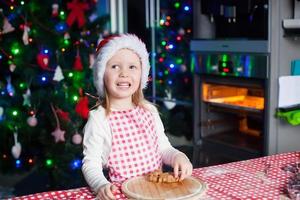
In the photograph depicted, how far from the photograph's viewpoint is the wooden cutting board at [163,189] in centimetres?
91

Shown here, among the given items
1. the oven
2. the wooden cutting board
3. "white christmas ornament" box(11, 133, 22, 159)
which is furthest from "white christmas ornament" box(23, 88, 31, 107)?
the wooden cutting board

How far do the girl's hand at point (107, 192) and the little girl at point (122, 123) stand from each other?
0.49 ft

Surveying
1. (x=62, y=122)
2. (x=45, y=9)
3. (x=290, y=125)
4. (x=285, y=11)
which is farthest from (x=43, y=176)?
(x=285, y=11)

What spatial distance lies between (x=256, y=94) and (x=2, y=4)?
1737mm

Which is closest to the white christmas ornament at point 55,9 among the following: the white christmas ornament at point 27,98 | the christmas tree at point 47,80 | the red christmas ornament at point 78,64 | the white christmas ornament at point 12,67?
the christmas tree at point 47,80

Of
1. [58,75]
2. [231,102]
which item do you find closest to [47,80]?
[58,75]

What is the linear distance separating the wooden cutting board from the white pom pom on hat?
0.32m

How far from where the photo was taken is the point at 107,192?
933 mm

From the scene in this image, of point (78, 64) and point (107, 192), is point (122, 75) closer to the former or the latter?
point (107, 192)

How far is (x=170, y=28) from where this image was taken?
3.21m

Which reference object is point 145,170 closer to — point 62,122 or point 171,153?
point 171,153

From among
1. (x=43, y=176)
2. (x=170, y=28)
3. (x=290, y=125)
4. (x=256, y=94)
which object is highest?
(x=170, y=28)

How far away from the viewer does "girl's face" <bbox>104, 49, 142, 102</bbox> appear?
1.16m

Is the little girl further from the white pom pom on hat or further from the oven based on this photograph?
the oven
